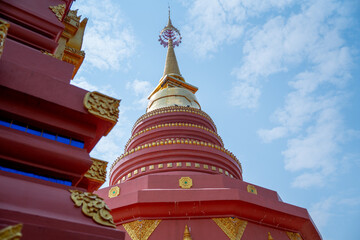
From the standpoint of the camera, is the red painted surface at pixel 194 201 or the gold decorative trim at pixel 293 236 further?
the gold decorative trim at pixel 293 236

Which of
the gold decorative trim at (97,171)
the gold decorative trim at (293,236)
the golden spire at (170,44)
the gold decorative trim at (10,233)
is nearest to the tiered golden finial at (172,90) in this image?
the golden spire at (170,44)

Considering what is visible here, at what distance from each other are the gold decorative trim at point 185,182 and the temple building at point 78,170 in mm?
47

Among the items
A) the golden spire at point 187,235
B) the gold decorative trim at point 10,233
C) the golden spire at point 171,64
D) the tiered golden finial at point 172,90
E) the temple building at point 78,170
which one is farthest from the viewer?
the golden spire at point 171,64

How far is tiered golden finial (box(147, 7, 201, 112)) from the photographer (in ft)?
54.8

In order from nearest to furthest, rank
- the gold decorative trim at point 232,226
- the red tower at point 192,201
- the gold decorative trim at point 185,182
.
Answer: the gold decorative trim at point 232,226 < the red tower at point 192,201 < the gold decorative trim at point 185,182

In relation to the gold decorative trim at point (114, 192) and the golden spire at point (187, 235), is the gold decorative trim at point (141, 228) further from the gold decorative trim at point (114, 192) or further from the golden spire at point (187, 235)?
the gold decorative trim at point (114, 192)

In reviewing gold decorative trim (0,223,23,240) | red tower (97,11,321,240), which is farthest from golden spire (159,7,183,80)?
gold decorative trim (0,223,23,240)

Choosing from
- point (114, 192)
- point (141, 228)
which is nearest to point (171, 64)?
point (114, 192)

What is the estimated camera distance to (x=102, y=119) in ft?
17.9

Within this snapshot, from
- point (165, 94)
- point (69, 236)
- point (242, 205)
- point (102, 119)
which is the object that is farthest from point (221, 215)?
point (165, 94)

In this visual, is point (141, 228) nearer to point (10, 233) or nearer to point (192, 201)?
point (192, 201)

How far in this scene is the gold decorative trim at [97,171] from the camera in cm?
589

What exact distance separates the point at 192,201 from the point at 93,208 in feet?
14.5

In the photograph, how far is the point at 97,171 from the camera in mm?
6031
